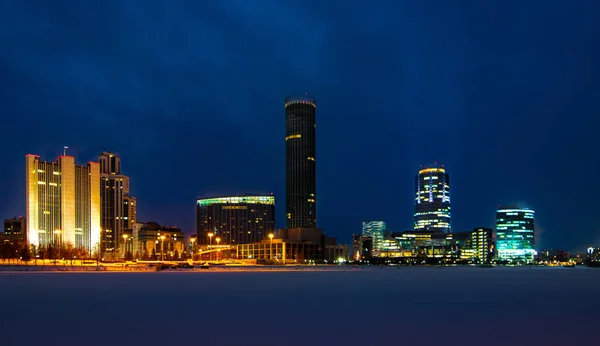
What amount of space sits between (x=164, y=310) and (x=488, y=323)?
1454 centimetres

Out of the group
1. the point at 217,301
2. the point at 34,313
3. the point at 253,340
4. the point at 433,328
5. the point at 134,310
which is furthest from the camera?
the point at 217,301

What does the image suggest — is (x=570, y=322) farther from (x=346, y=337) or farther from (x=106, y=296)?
(x=106, y=296)

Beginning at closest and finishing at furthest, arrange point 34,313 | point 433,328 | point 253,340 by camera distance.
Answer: point 253,340, point 433,328, point 34,313

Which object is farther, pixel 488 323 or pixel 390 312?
pixel 390 312

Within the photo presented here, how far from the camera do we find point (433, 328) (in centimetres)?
2169

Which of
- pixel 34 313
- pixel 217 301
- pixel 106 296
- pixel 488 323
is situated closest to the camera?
pixel 488 323

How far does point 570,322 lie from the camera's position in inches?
927

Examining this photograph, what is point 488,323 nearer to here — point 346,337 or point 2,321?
point 346,337

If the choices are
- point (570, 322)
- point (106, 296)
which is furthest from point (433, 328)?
point (106, 296)

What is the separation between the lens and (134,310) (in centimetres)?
Answer: 2753

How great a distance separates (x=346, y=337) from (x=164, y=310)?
11.6m

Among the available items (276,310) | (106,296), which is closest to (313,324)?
(276,310)

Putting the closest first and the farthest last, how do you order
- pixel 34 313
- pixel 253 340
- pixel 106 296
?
pixel 253 340 → pixel 34 313 → pixel 106 296

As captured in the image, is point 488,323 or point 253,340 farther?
point 488,323
